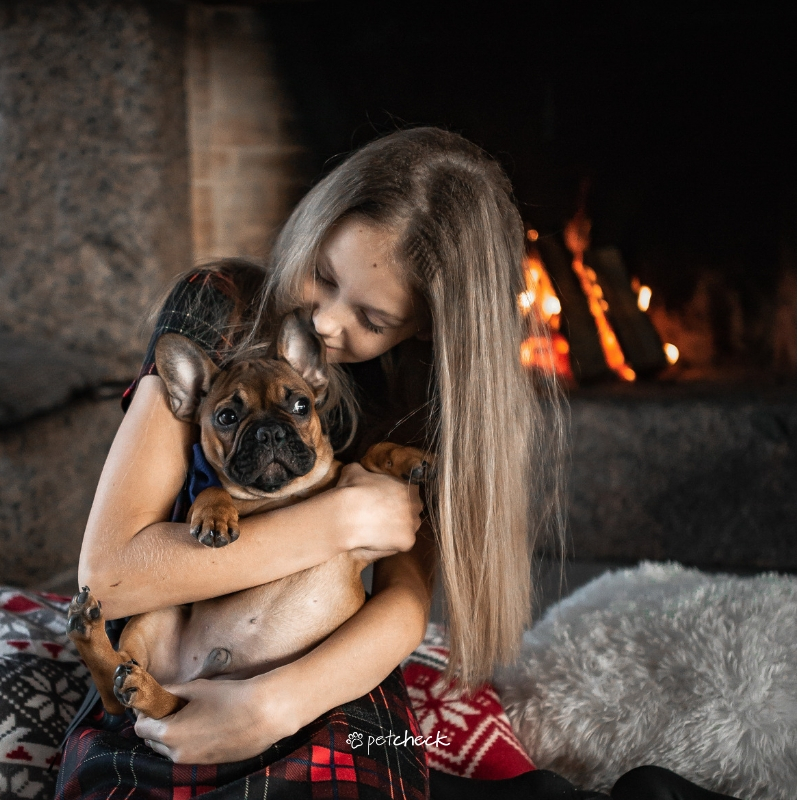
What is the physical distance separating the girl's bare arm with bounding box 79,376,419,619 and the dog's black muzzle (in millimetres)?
54

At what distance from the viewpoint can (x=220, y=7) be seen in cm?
303

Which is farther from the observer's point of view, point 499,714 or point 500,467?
point 499,714

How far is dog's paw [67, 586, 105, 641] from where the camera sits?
3.50 ft

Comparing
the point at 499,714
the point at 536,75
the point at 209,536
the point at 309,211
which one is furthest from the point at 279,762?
the point at 536,75

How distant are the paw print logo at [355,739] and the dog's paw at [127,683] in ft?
0.96

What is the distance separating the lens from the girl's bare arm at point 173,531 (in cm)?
115

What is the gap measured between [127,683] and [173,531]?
0.76 feet

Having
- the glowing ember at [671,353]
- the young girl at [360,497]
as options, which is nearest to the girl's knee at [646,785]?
the young girl at [360,497]

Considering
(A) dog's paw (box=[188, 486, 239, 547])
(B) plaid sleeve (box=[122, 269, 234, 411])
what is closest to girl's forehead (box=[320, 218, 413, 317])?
(B) plaid sleeve (box=[122, 269, 234, 411])

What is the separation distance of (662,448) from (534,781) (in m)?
1.89

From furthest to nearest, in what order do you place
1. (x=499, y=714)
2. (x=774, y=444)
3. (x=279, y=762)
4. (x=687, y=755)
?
(x=774, y=444) → (x=499, y=714) → (x=687, y=755) → (x=279, y=762)

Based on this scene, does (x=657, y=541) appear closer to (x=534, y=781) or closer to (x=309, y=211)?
(x=534, y=781)

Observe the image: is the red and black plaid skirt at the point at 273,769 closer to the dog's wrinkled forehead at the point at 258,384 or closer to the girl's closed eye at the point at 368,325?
the dog's wrinkled forehead at the point at 258,384

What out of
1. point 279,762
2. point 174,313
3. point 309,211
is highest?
point 309,211
